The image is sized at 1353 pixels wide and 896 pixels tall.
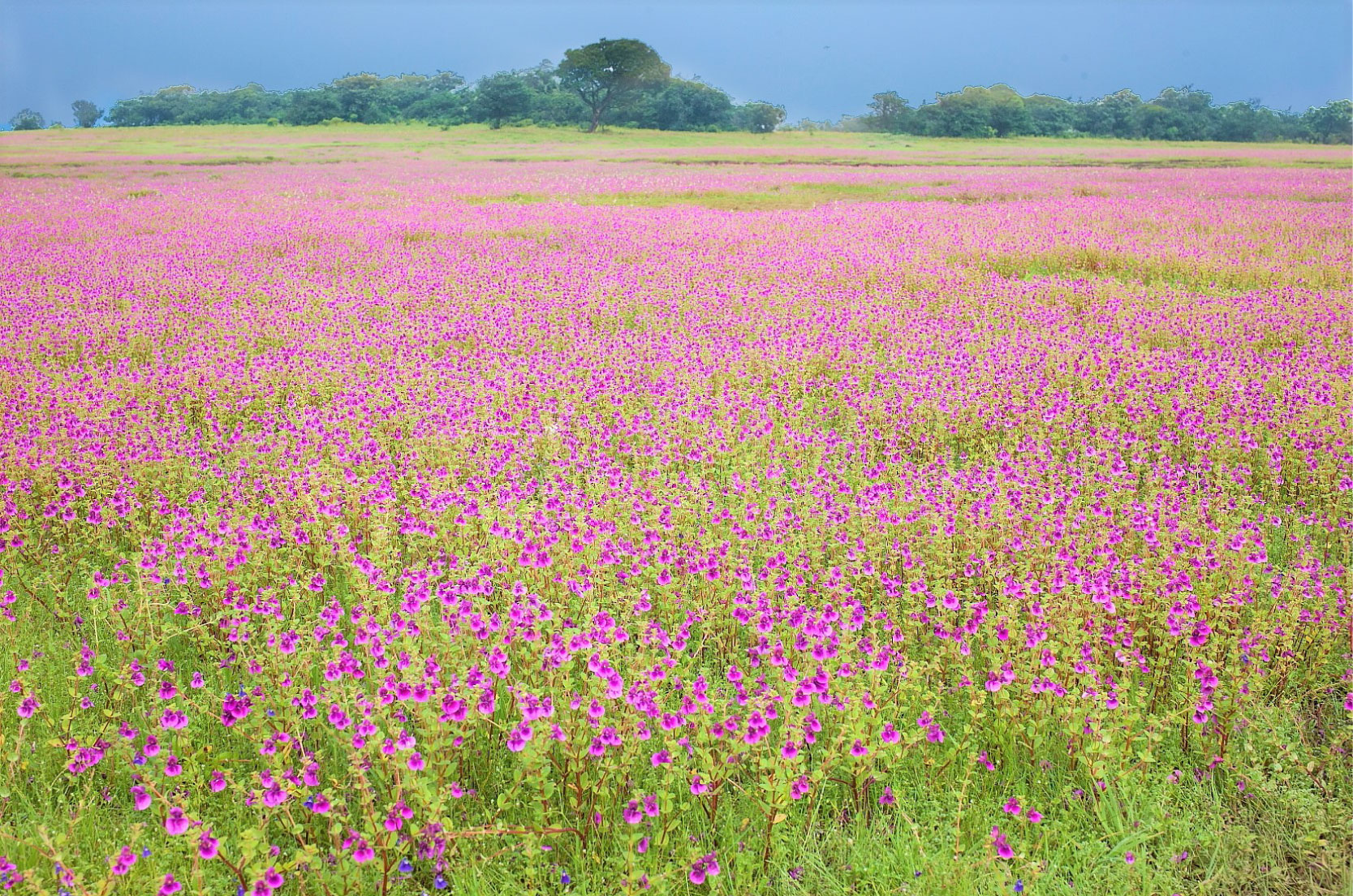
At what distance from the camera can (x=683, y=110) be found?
79250 millimetres

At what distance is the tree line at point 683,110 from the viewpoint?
3029 inches

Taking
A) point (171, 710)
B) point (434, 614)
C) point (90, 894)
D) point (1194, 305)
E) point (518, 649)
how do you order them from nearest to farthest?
1. point (90, 894)
2. point (171, 710)
3. point (518, 649)
4. point (434, 614)
5. point (1194, 305)

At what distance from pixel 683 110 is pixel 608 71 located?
27.7 ft

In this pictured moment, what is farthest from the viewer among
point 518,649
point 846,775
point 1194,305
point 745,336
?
point 1194,305

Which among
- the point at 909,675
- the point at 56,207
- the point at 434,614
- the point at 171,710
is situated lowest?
the point at 434,614

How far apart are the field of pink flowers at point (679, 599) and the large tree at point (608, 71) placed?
247 ft

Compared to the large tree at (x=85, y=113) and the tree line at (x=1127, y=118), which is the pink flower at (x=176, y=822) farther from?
the large tree at (x=85, y=113)

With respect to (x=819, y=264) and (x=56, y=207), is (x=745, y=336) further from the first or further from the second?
(x=56, y=207)

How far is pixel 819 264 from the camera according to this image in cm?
1235

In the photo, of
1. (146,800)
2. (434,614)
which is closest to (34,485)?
(434,614)

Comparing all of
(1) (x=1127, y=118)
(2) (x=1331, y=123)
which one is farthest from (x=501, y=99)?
(2) (x=1331, y=123)

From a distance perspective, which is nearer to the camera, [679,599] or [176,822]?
[176,822]

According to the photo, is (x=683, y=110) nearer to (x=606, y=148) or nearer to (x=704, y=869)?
(x=606, y=148)

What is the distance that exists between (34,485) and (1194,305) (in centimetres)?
1157
